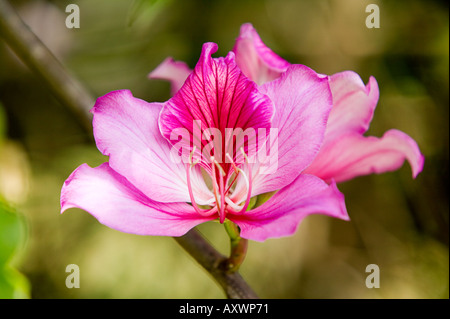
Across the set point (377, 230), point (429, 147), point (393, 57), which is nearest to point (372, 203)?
point (377, 230)

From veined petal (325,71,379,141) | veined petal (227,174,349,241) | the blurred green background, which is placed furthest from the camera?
the blurred green background

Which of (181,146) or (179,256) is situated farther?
(179,256)

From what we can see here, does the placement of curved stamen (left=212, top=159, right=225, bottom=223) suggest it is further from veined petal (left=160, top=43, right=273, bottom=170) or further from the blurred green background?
the blurred green background

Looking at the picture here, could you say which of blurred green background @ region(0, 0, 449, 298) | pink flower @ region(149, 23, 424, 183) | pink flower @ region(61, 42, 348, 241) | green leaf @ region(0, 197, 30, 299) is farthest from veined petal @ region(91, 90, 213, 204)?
A: blurred green background @ region(0, 0, 449, 298)

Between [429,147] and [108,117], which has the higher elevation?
[429,147]

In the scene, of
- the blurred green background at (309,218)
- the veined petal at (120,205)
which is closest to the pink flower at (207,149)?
the veined petal at (120,205)

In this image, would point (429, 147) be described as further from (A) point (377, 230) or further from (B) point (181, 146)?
(B) point (181, 146)
